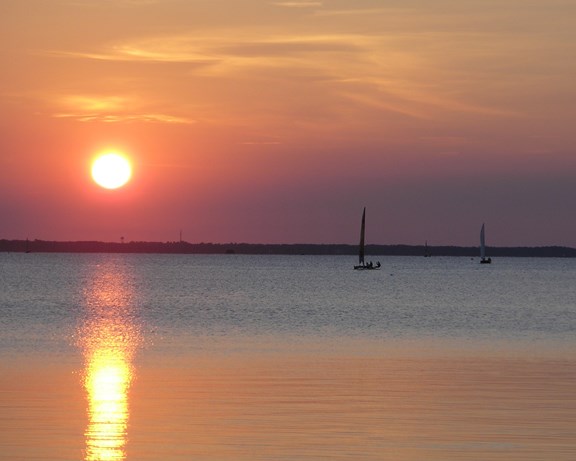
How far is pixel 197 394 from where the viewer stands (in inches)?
1127

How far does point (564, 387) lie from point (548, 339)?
20.7m

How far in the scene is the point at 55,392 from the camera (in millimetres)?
28719

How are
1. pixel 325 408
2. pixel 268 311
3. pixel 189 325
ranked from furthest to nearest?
pixel 268 311 < pixel 189 325 < pixel 325 408

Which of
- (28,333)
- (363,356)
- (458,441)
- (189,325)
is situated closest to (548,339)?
(363,356)

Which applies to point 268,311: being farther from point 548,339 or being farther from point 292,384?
point 292,384

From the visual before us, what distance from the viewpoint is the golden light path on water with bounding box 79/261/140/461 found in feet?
70.5

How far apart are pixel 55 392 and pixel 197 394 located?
3.40 m

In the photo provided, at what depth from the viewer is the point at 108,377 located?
108 ft

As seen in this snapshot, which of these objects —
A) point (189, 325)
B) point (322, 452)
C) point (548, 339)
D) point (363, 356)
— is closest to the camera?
point (322, 452)

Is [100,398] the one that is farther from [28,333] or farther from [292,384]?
[28,333]

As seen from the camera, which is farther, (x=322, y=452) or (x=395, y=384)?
(x=395, y=384)

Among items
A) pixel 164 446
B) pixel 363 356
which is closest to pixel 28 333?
pixel 363 356

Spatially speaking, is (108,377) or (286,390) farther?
(108,377)

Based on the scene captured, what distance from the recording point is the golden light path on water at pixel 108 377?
21.5 m
